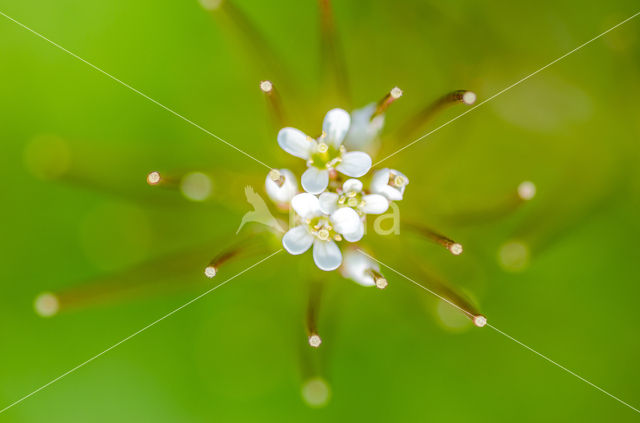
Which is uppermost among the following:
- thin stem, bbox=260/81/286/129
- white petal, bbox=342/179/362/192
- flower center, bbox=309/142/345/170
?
thin stem, bbox=260/81/286/129

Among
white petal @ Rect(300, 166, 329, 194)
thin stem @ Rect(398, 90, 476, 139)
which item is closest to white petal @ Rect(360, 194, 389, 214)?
white petal @ Rect(300, 166, 329, 194)

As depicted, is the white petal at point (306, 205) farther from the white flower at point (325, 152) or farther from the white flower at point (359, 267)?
the white flower at point (359, 267)

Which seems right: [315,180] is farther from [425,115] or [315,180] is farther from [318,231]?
[425,115]

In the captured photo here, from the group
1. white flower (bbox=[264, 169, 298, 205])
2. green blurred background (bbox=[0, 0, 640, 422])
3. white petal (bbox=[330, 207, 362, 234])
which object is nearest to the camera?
white petal (bbox=[330, 207, 362, 234])

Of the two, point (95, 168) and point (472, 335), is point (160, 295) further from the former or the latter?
point (472, 335)

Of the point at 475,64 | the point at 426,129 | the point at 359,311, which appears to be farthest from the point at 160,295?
the point at 475,64

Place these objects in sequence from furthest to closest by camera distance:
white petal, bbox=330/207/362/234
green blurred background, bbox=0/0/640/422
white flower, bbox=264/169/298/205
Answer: green blurred background, bbox=0/0/640/422, white flower, bbox=264/169/298/205, white petal, bbox=330/207/362/234

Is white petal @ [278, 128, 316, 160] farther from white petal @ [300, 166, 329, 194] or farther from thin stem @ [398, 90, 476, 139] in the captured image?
thin stem @ [398, 90, 476, 139]

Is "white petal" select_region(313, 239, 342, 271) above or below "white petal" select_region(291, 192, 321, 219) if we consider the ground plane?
below
